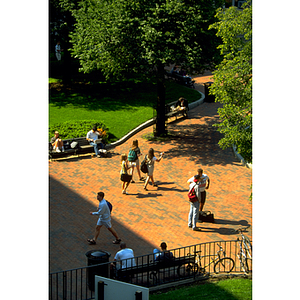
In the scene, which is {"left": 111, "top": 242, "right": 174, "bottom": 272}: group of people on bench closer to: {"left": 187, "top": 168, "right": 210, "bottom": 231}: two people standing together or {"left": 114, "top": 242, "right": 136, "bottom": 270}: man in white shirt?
{"left": 114, "top": 242, "right": 136, "bottom": 270}: man in white shirt

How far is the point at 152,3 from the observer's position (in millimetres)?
21328

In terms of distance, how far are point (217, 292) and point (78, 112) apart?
718 inches

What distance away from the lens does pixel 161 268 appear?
1130cm

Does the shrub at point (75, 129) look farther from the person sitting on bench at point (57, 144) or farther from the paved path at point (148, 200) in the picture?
the person sitting on bench at point (57, 144)

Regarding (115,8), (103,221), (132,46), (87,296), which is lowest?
→ (87,296)

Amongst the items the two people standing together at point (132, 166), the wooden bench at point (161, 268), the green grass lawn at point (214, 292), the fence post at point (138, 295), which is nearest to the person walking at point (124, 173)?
the two people standing together at point (132, 166)

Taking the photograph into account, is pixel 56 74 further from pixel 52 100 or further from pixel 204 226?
pixel 204 226

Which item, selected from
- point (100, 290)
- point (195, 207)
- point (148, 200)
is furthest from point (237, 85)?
point (100, 290)

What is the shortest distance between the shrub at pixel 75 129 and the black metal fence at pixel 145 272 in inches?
428

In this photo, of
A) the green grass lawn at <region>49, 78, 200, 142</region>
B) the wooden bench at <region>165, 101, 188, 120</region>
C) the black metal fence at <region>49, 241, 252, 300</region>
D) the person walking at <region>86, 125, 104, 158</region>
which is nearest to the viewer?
the black metal fence at <region>49, 241, 252, 300</region>

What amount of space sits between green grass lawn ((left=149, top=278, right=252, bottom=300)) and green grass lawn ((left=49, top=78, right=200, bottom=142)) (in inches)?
496

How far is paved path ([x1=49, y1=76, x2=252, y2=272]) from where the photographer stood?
13.8 meters

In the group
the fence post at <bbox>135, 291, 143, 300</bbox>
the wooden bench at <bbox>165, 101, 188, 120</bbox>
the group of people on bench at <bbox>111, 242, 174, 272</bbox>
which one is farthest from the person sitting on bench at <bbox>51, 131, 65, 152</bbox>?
the fence post at <bbox>135, 291, 143, 300</bbox>

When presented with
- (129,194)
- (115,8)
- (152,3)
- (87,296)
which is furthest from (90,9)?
(87,296)
